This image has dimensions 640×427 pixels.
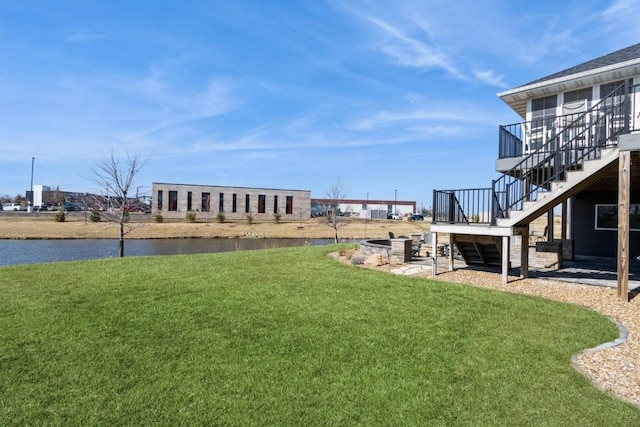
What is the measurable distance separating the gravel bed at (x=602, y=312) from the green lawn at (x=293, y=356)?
24 cm

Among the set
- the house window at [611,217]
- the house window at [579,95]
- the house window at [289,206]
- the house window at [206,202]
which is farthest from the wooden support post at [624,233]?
the house window at [289,206]

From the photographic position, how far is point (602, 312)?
6.76 meters

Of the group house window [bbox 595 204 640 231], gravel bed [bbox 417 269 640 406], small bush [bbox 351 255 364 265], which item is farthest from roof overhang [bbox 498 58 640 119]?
small bush [bbox 351 255 364 265]

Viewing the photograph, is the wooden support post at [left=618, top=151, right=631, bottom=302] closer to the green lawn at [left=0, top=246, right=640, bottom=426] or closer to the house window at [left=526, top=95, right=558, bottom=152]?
the green lawn at [left=0, top=246, right=640, bottom=426]

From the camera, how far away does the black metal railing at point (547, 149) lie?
8.63 metres

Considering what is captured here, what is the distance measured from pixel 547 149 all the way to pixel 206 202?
5073cm

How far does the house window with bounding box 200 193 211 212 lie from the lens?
56000 millimetres

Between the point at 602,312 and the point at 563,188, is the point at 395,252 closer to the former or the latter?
the point at 563,188

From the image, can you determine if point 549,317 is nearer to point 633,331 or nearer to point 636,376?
point 633,331

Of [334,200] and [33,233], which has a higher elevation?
[334,200]

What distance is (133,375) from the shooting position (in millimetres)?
4102

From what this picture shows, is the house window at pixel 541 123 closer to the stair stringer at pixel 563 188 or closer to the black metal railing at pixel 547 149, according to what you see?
the black metal railing at pixel 547 149

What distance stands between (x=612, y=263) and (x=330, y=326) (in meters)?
11.2

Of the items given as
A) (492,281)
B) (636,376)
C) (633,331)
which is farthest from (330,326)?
(492,281)
